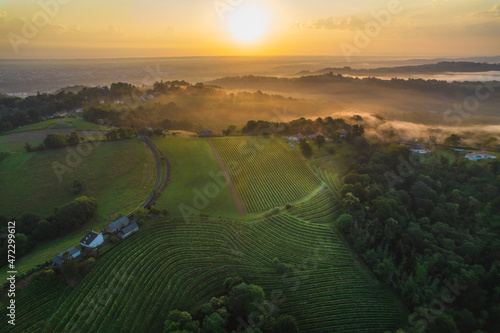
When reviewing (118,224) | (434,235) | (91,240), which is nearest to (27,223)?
(91,240)

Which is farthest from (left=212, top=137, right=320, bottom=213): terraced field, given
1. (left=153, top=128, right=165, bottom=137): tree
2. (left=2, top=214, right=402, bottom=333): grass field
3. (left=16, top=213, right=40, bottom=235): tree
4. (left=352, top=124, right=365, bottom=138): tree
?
(left=16, top=213, right=40, bottom=235): tree

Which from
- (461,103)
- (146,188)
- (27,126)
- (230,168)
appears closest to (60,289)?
(146,188)

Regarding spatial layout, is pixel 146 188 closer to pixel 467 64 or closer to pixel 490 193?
pixel 490 193

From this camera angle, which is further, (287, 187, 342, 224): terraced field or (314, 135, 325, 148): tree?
(314, 135, 325, 148): tree

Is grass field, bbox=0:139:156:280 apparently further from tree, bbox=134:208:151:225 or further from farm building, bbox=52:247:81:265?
tree, bbox=134:208:151:225

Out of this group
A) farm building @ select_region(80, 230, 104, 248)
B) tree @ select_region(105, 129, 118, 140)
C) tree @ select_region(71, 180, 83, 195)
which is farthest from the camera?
tree @ select_region(105, 129, 118, 140)

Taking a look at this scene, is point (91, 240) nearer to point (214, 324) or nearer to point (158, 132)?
point (214, 324)
